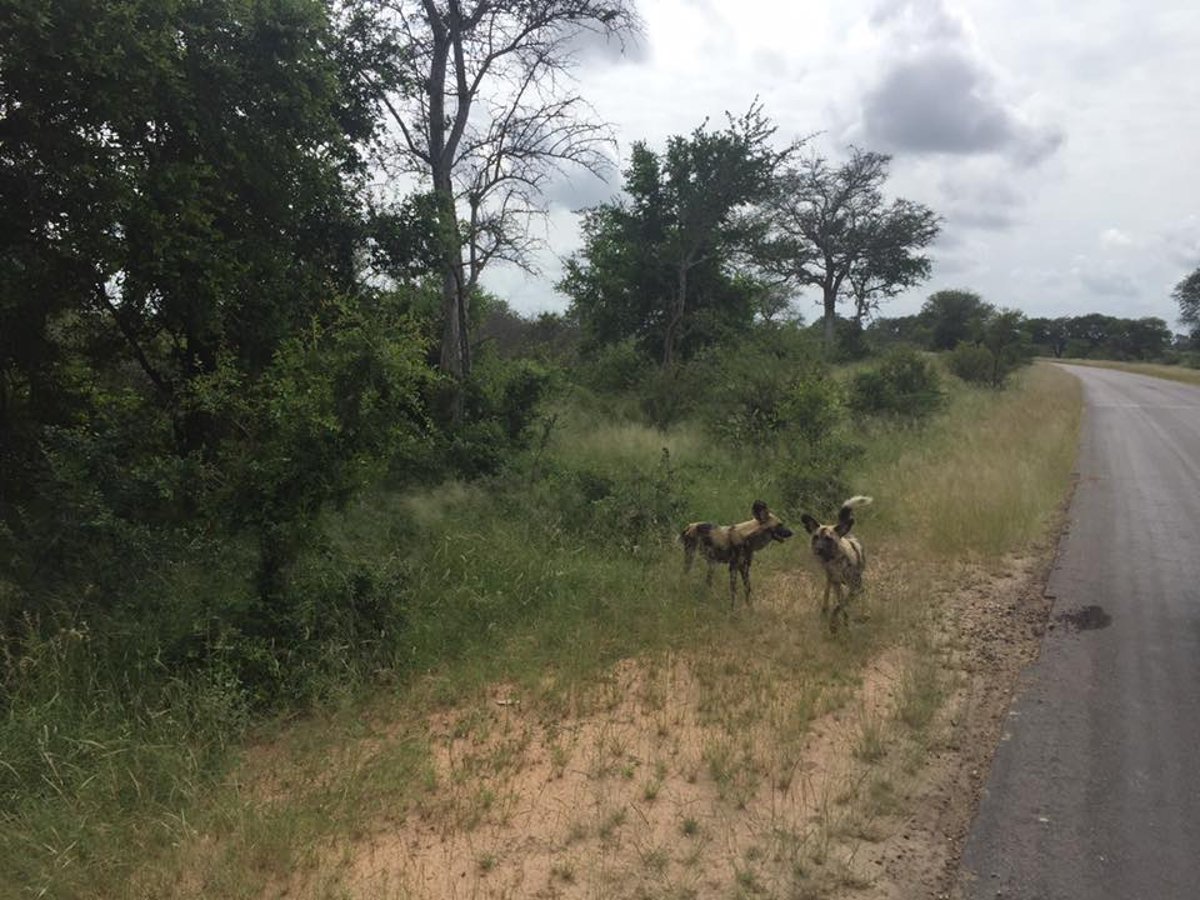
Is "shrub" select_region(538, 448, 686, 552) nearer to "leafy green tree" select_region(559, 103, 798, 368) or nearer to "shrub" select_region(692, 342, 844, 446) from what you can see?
"shrub" select_region(692, 342, 844, 446)

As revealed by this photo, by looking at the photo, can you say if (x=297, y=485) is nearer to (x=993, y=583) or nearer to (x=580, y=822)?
(x=580, y=822)

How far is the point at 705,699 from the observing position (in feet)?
15.9

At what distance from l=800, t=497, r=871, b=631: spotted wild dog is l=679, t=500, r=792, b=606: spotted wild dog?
342mm

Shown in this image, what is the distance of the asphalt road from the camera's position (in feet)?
10.7

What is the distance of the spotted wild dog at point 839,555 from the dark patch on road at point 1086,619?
1761 millimetres

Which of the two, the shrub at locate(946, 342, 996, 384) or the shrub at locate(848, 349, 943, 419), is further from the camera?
the shrub at locate(946, 342, 996, 384)

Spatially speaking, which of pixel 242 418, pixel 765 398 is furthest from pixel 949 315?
pixel 242 418

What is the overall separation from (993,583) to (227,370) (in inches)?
268

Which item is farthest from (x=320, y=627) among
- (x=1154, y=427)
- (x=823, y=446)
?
(x=1154, y=427)

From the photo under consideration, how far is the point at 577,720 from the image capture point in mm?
4680

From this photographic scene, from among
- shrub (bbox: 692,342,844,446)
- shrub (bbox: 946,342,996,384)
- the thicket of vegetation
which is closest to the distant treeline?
shrub (bbox: 946,342,996,384)

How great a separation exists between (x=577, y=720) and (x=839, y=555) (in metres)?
2.28

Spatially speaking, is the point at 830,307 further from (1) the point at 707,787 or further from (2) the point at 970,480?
(1) the point at 707,787

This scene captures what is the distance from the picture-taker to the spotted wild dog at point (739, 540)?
20.3ft
